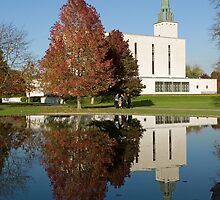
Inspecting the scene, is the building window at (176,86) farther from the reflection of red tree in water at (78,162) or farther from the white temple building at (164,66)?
the reflection of red tree in water at (78,162)

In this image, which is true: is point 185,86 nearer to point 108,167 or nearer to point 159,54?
point 159,54

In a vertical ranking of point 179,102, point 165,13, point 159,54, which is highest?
point 165,13

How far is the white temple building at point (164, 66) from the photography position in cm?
9344

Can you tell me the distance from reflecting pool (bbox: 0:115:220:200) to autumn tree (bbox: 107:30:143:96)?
2646cm

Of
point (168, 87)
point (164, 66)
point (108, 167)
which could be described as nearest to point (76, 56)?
point (108, 167)

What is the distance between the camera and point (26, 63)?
47.2 metres

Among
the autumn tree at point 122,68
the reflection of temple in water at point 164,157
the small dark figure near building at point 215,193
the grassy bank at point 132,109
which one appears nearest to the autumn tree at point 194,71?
the grassy bank at point 132,109

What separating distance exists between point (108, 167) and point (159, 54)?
91.2m

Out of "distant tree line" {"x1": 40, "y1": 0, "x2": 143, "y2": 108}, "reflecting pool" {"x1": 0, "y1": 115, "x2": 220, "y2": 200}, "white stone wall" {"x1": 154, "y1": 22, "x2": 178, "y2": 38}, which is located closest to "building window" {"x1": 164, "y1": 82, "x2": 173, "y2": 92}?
"white stone wall" {"x1": 154, "y1": 22, "x2": 178, "y2": 38}

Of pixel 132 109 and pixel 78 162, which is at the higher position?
pixel 132 109

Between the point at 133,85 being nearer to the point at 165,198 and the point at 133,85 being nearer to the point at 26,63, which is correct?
the point at 26,63

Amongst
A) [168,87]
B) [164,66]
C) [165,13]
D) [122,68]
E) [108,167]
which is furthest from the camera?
[165,13]

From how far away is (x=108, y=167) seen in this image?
9.83 meters

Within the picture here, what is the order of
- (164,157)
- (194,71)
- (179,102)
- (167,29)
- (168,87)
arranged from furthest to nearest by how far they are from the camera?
(194,71), (167,29), (168,87), (179,102), (164,157)
